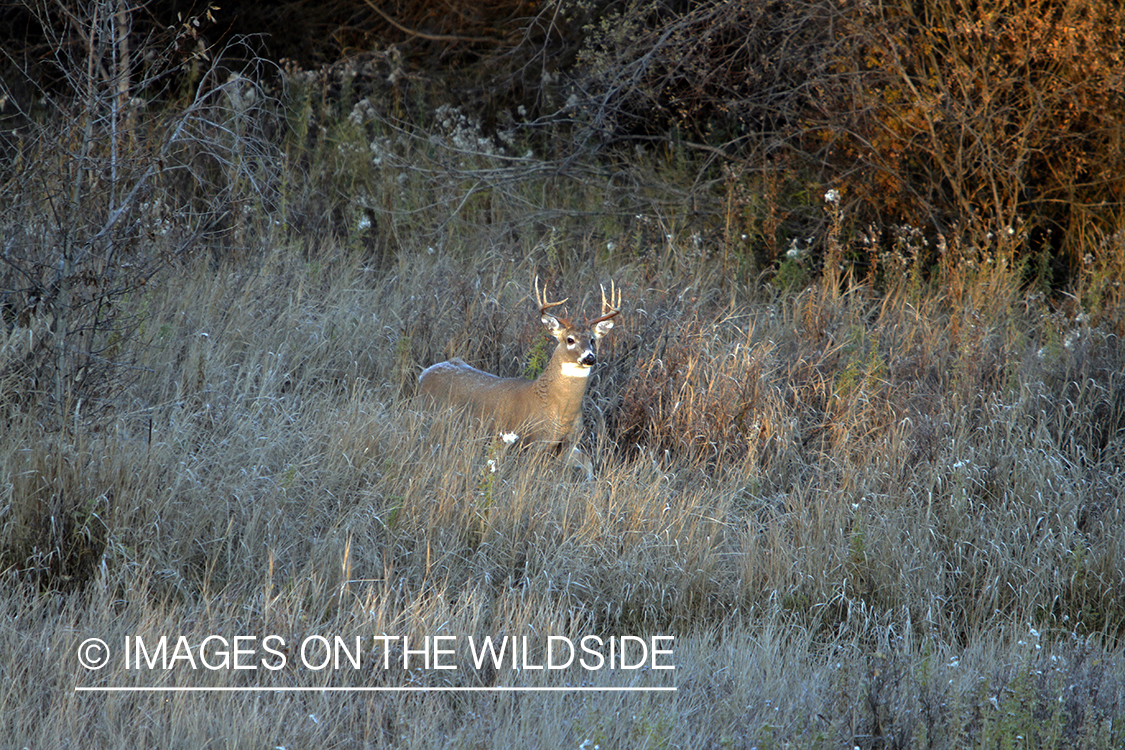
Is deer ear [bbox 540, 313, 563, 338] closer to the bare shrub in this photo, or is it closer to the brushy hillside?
the brushy hillside

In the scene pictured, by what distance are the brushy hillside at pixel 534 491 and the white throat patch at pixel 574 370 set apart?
328mm

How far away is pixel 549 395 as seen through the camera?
5.71 metres

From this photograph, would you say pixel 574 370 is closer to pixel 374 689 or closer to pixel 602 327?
pixel 602 327

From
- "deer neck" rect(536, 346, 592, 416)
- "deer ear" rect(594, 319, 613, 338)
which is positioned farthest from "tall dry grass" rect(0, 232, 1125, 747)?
"deer ear" rect(594, 319, 613, 338)

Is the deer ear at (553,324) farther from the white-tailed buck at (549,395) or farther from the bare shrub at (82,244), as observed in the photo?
the bare shrub at (82,244)

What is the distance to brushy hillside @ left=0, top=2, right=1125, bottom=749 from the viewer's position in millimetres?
3189

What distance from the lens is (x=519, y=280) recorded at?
7523 millimetres

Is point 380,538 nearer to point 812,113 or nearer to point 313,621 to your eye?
point 313,621

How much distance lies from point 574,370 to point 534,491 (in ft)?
3.88

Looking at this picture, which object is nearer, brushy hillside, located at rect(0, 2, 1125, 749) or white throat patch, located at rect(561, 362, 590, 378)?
brushy hillside, located at rect(0, 2, 1125, 749)

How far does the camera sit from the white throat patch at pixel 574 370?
5633mm

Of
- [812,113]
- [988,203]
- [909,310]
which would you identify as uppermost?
[812,113]

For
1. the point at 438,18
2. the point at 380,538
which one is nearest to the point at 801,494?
the point at 380,538

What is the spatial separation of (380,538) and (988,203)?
5.68 m
